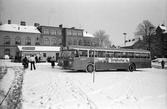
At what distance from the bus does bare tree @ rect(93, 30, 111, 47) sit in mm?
39861

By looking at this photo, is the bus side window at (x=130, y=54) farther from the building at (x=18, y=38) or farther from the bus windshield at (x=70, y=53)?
the building at (x=18, y=38)

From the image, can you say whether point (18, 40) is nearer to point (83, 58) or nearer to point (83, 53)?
point (83, 53)

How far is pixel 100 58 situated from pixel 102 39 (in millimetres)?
44501

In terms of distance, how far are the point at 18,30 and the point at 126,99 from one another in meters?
54.0

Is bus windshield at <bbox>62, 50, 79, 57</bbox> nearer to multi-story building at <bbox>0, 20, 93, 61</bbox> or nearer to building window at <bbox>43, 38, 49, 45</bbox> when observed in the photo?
multi-story building at <bbox>0, 20, 93, 61</bbox>

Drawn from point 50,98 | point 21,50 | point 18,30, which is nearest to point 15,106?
point 50,98

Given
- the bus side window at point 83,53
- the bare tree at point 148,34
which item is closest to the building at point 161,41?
the bare tree at point 148,34

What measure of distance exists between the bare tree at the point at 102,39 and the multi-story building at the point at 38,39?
3.86 metres

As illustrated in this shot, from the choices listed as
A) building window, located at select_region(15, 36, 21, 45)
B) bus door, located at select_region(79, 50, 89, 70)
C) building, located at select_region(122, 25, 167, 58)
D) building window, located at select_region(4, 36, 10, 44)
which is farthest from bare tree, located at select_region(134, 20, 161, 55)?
building window, located at select_region(15, 36, 21, 45)

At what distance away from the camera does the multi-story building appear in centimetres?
4416

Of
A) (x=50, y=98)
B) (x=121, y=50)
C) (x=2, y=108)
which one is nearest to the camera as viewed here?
(x=2, y=108)

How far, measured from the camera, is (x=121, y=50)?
19.1m

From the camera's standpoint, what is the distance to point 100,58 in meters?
17.6

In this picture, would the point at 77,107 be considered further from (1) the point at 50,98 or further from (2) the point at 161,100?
(2) the point at 161,100
